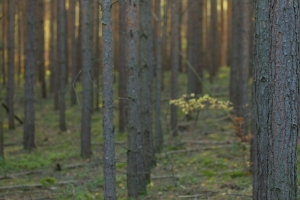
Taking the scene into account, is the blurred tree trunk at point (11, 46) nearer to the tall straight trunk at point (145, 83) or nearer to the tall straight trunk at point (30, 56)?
the tall straight trunk at point (30, 56)

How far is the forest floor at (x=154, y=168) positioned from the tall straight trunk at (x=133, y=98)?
29.8 inches

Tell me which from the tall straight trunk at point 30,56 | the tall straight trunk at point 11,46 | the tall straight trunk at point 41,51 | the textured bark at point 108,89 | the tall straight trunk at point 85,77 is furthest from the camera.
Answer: the tall straight trunk at point 41,51

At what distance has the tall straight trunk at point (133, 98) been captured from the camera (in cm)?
956

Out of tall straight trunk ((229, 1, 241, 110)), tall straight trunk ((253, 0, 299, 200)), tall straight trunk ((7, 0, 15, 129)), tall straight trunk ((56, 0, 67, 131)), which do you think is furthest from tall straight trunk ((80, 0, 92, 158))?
tall straight trunk ((253, 0, 299, 200))

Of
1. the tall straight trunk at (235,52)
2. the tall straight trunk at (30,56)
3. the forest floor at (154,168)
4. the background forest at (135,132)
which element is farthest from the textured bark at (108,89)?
the tall straight trunk at (235,52)

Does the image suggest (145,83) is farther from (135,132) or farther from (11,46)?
(11,46)

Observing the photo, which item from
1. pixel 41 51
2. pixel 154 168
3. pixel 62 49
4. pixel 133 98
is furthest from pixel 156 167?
pixel 41 51

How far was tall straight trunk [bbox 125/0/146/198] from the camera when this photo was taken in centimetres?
A: 956

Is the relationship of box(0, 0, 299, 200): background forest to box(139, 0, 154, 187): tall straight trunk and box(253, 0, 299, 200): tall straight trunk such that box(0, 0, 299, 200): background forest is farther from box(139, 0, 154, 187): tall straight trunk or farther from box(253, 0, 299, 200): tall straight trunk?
box(253, 0, 299, 200): tall straight trunk

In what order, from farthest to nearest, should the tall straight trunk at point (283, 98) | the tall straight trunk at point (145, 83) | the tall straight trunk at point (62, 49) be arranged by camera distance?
the tall straight trunk at point (62, 49), the tall straight trunk at point (145, 83), the tall straight trunk at point (283, 98)

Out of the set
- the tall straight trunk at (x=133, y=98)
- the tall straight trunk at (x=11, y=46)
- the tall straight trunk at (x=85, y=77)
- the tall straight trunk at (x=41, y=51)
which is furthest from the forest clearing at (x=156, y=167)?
the tall straight trunk at (x=41, y=51)

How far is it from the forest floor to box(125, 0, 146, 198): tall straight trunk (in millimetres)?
757

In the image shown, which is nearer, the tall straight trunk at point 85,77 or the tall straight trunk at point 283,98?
the tall straight trunk at point 283,98

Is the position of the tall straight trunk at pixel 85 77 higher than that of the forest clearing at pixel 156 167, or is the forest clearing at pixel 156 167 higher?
the tall straight trunk at pixel 85 77
